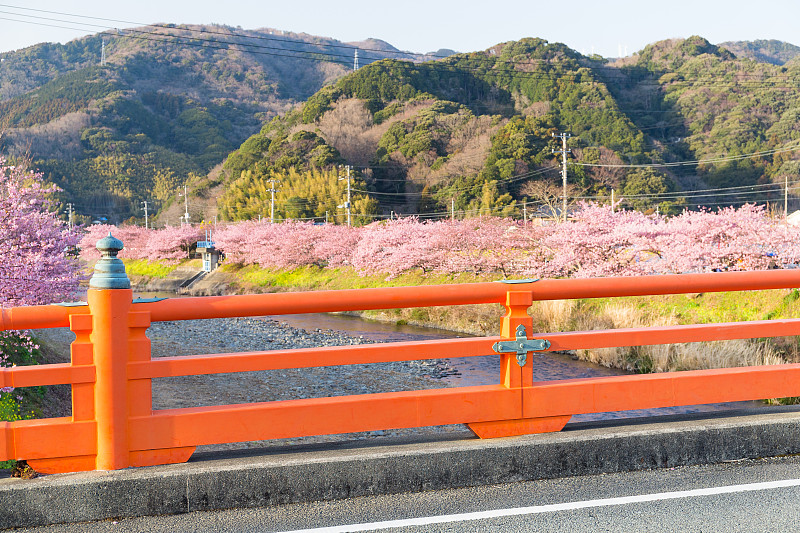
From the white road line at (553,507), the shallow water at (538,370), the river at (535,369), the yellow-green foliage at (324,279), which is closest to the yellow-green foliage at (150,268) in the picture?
the yellow-green foliage at (324,279)

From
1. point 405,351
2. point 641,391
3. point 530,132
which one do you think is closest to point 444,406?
point 405,351

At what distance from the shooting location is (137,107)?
11419cm

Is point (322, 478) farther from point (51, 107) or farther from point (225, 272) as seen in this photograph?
point (51, 107)

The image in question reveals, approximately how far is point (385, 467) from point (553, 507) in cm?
89

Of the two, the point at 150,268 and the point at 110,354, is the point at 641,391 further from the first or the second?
the point at 150,268

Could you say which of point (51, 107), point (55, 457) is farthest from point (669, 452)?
point (51, 107)

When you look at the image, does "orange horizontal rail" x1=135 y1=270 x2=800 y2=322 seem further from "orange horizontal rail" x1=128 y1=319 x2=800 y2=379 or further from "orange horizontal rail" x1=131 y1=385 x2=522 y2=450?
"orange horizontal rail" x1=131 y1=385 x2=522 y2=450

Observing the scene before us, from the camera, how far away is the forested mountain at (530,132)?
62.7 m

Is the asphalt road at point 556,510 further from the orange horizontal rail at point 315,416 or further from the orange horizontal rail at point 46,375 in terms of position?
the orange horizontal rail at point 46,375

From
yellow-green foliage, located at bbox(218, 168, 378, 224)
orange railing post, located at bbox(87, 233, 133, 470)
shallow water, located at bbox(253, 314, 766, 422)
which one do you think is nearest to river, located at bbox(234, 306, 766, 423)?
shallow water, located at bbox(253, 314, 766, 422)

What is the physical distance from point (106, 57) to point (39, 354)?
162312 millimetres

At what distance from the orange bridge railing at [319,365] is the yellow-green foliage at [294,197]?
53276 millimetres

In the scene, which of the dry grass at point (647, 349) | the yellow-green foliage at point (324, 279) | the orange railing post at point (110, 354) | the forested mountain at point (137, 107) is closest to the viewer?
the orange railing post at point (110, 354)

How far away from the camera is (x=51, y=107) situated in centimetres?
11350
